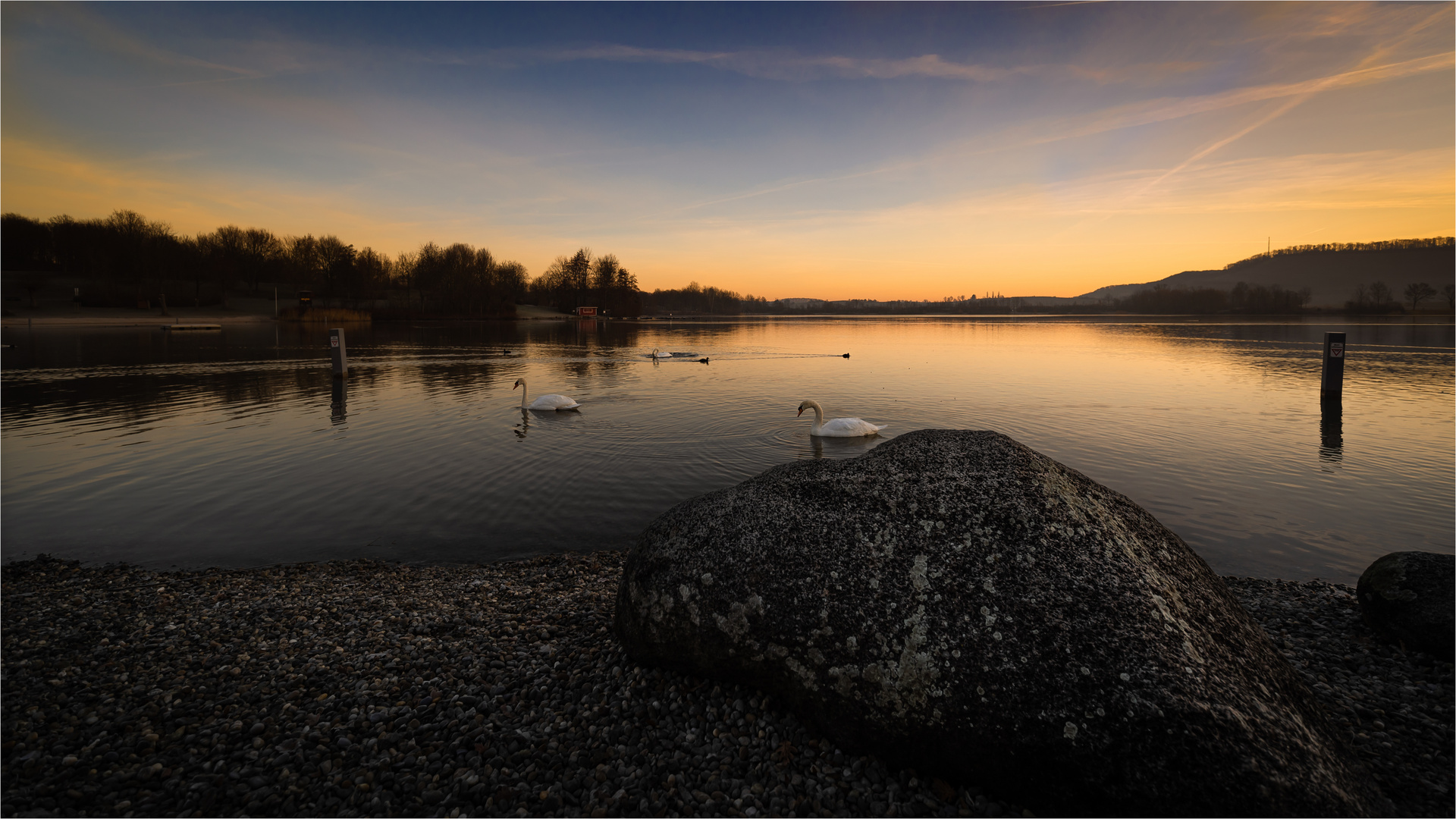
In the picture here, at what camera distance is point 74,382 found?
23.0 meters

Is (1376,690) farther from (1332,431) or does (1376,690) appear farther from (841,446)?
(1332,431)

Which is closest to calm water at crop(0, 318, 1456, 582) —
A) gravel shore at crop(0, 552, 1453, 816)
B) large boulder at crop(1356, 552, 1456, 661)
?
large boulder at crop(1356, 552, 1456, 661)

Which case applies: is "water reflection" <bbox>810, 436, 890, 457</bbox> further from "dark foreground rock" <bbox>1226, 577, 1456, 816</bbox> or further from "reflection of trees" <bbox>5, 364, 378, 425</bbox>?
"reflection of trees" <bbox>5, 364, 378, 425</bbox>

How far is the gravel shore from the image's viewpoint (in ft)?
11.1

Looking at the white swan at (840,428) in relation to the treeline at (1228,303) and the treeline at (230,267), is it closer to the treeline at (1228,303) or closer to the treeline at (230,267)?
the treeline at (230,267)

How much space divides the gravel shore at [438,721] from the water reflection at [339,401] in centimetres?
1236

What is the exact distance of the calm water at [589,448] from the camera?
8797 mm

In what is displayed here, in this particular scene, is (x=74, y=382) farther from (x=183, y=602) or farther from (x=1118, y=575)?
(x=1118, y=575)

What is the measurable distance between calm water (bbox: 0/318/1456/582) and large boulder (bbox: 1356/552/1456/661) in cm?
260

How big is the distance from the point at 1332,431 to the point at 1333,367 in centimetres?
574

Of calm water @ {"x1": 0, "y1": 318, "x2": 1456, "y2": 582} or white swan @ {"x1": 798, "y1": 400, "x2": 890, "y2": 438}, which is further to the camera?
white swan @ {"x1": 798, "y1": 400, "x2": 890, "y2": 438}

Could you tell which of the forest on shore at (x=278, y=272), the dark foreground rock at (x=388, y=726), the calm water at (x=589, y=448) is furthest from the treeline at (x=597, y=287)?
the dark foreground rock at (x=388, y=726)

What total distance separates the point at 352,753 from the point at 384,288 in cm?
13698

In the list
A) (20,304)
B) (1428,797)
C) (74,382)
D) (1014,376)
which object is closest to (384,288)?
(20,304)
